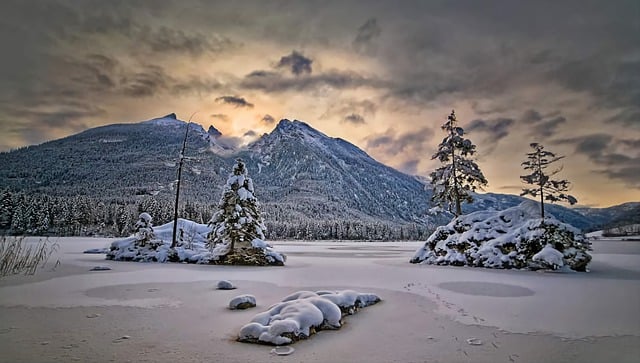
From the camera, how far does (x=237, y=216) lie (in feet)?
76.3

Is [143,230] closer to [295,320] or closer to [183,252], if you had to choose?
[183,252]

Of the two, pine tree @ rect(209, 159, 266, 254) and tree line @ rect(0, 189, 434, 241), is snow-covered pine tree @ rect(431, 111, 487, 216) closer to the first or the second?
pine tree @ rect(209, 159, 266, 254)

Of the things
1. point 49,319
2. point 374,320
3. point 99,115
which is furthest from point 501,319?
point 99,115

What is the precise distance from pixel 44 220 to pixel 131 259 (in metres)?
47.4

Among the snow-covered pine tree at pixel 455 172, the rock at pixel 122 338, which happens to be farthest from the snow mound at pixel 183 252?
the rock at pixel 122 338

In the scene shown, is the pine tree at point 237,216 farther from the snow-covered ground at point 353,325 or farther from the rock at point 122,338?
the rock at point 122,338

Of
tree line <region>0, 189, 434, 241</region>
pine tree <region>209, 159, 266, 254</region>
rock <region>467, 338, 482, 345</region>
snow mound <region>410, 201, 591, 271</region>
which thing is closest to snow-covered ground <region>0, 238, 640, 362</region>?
rock <region>467, 338, 482, 345</region>

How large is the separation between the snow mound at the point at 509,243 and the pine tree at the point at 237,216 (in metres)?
11.4

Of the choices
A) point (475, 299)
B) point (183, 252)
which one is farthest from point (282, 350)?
point (183, 252)

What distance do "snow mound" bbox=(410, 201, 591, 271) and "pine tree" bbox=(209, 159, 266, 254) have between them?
37.2 feet

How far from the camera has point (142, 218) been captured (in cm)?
2586

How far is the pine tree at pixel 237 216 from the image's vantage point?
76.5 feet

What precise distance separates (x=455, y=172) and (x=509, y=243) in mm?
8246

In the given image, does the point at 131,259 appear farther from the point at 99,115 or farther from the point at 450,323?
the point at 450,323
